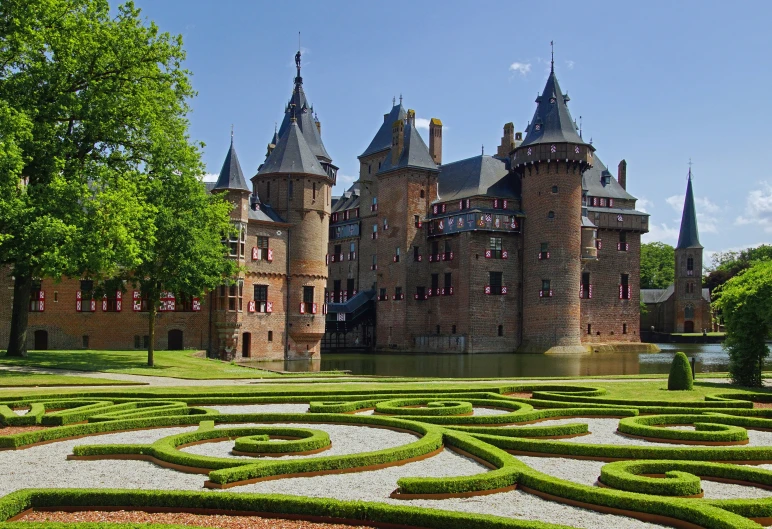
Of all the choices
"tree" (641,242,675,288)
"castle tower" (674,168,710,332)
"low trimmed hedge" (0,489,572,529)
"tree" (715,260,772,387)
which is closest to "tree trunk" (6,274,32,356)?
"low trimmed hedge" (0,489,572,529)

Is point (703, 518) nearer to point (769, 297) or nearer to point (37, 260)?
point (769, 297)

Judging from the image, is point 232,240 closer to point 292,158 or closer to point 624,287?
point 292,158

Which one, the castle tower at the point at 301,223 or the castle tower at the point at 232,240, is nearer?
the castle tower at the point at 232,240

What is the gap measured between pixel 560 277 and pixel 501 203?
761cm

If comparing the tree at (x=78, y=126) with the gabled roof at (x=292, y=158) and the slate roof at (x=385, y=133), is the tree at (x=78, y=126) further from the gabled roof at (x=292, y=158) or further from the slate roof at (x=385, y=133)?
the slate roof at (x=385, y=133)

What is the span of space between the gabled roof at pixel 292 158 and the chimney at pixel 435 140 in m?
21.2

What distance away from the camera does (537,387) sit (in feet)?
60.7

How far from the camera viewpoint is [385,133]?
73.7 m

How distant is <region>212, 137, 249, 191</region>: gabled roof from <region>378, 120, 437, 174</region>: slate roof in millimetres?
19608

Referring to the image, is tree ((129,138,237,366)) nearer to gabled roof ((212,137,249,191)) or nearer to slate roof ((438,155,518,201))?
gabled roof ((212,137,249,191))

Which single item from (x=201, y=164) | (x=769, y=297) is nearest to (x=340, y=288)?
(x=201, y=164)

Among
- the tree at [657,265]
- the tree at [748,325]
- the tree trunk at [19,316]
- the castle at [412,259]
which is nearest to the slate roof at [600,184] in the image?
the castle at [412,259]

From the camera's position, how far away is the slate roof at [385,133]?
71.9 metres

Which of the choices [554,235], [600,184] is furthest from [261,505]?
[600,184]
